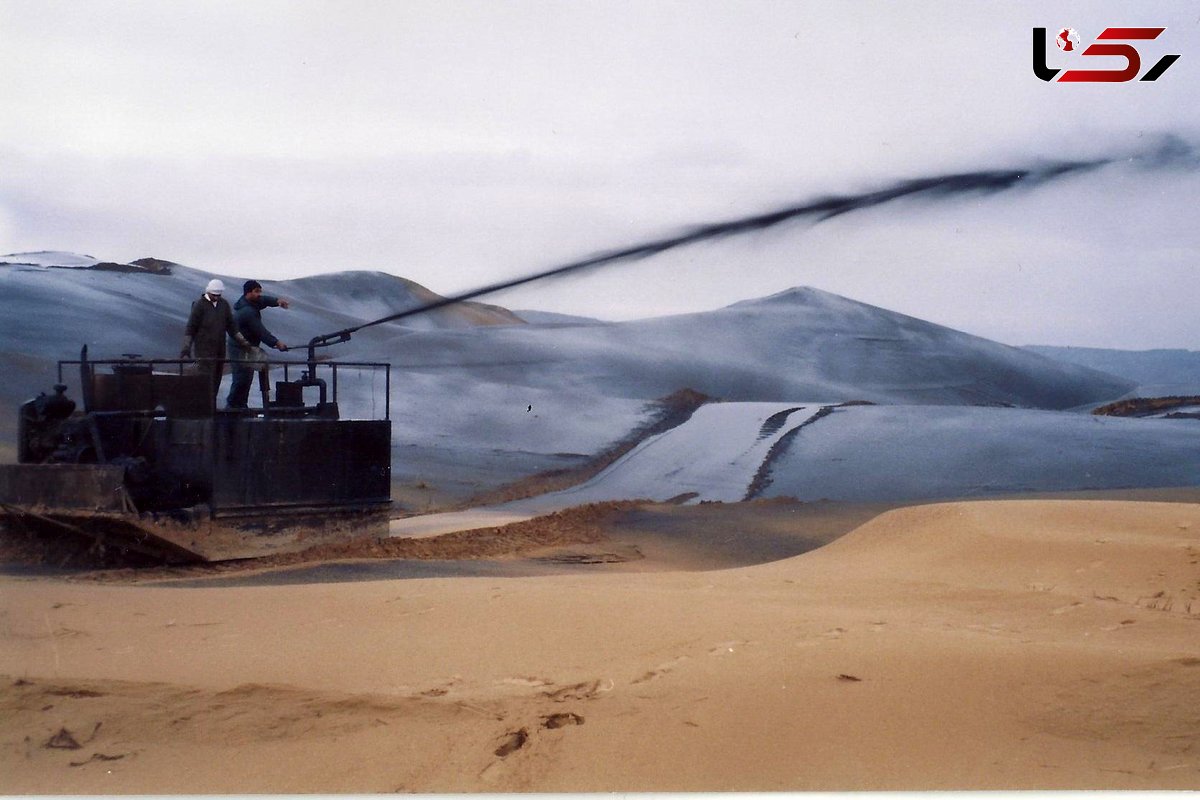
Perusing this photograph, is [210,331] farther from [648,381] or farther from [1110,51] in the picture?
[648,381]

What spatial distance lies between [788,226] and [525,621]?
3376 mm

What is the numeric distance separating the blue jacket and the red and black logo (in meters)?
5.56

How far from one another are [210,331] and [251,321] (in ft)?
1.00

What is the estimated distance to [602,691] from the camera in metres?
4.20

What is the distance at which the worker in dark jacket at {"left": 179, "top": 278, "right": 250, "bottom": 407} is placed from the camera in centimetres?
849

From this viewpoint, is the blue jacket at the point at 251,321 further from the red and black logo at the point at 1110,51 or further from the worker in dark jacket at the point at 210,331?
the red and black logo at the point at 1110,51

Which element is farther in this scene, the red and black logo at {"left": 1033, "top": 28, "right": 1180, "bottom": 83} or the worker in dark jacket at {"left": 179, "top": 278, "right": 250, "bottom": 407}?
the worker in dark jacket at {"left": 179, "top": 278, "right": 250, "bottom": 407}

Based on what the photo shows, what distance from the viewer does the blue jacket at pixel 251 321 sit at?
8627 millimetres

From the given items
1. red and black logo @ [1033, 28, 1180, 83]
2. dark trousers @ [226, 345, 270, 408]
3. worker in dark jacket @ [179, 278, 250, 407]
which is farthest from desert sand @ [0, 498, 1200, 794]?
dark trousers @ [226, 345, 270, 408]

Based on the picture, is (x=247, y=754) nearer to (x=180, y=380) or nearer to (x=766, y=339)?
(x=180, y=380)

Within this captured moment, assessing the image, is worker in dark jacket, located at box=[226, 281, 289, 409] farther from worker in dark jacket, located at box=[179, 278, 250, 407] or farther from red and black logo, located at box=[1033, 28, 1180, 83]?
red and black logo, located at box=[1033, 28, 1180, 83]

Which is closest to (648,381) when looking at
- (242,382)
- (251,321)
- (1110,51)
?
(242,382)

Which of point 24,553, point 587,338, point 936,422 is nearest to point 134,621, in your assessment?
point 24,553

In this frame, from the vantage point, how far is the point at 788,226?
744 centimetres
